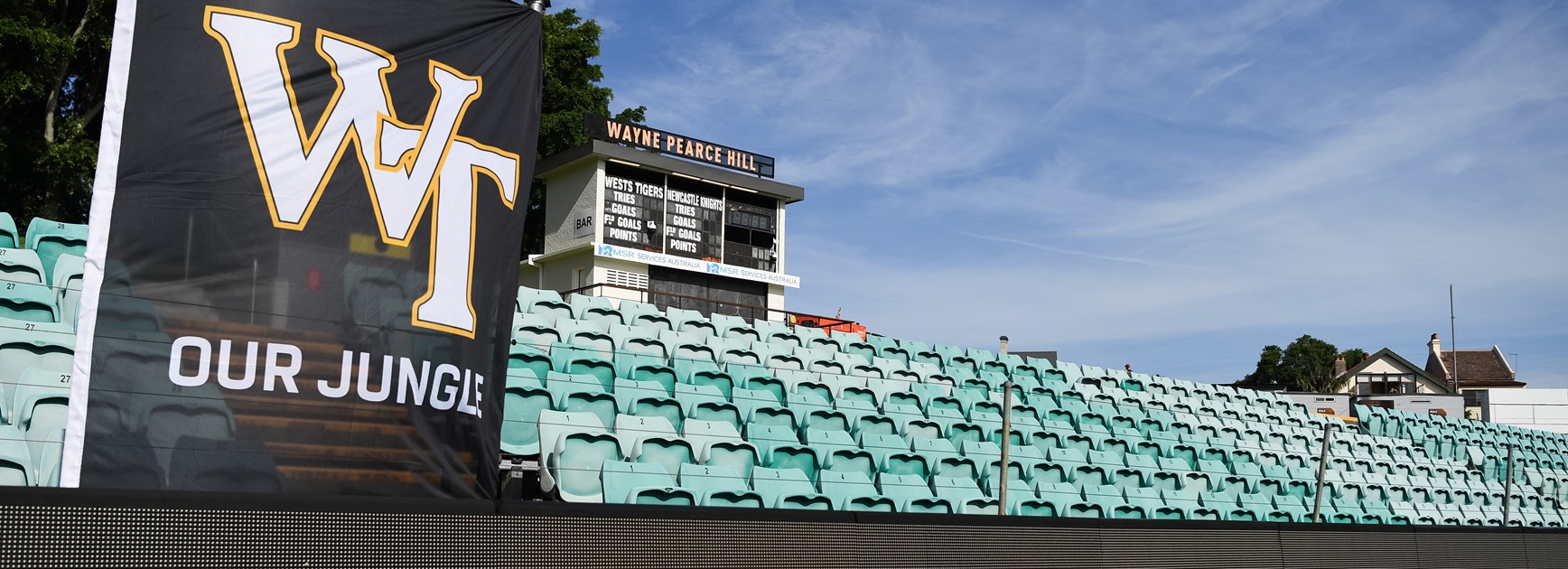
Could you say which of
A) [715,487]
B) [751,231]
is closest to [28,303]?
[715,487]

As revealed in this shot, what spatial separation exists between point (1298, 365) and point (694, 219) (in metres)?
51.7

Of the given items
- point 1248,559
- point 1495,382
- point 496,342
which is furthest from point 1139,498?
point 1495,382

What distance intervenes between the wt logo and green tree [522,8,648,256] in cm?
2033

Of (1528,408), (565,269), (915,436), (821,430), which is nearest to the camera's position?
(821,430)

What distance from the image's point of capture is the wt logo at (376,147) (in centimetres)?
394

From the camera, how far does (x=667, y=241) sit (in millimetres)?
19844

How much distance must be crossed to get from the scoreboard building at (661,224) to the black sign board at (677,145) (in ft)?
0.07

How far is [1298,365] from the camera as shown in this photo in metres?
62.9

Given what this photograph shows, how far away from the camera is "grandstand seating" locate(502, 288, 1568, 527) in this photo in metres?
7.38

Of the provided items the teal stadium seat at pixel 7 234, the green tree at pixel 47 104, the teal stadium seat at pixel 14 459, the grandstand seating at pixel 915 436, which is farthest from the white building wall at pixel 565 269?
the teal stadium seat at pixel 14 459

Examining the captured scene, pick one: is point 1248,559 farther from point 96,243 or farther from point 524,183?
point 96,243

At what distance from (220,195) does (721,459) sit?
4.41m

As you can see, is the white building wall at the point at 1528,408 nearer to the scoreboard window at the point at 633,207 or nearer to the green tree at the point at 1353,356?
the scoreboard window at the point at 633,207

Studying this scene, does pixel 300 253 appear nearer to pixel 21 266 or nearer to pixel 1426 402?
pixel 21 266
